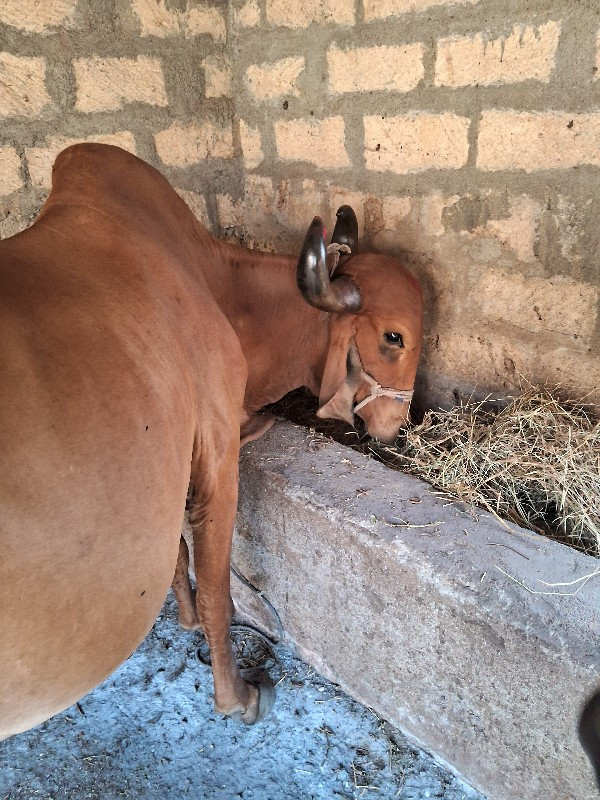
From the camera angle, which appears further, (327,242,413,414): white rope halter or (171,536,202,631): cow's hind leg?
(171,536,202,631): cow's hind leg

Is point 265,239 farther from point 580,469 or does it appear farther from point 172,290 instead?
point 580,469

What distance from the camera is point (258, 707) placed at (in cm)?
222

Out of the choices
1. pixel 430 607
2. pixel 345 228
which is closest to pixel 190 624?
pixel 430 607

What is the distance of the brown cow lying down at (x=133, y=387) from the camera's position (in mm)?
1189

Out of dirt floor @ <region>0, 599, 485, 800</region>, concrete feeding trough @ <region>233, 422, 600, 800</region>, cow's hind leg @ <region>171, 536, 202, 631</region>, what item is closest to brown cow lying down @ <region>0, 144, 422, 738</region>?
dirt floor @ <region>0, 599, 485, 800</region>

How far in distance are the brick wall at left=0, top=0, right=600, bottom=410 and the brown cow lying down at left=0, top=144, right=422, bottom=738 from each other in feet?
1.23

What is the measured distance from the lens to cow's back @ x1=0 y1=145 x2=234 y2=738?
116 centimetres

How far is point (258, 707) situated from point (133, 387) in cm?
146

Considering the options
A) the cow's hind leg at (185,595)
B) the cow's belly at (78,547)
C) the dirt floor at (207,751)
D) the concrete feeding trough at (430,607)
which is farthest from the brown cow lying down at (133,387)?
the cow's hind leg at (185,595)

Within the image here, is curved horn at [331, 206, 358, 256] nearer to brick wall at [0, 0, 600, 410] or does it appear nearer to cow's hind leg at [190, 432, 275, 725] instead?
brick wall at [0, 0, 600, 410]

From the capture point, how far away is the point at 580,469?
206 cm

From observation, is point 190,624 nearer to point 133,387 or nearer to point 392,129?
point 133,387

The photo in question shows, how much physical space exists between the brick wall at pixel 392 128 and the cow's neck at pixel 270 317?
64 cm

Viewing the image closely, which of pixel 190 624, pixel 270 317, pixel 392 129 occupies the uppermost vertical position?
pixel 392 129
